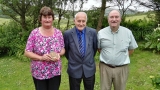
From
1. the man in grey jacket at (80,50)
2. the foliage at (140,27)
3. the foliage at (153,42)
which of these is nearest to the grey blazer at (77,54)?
the man in grey jacket at (80,50)

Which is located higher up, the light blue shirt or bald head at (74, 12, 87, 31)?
bald head at (74, 12, 87, 31)

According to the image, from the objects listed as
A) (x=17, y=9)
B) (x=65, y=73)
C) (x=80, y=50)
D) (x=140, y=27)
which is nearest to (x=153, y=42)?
(x=140, y=27)

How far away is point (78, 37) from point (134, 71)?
4.46 m

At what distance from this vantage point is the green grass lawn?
663cm

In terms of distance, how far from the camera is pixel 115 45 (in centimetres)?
386

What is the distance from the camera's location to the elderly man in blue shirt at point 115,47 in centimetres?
384

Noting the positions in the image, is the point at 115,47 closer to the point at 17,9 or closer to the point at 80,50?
the point at 80,50

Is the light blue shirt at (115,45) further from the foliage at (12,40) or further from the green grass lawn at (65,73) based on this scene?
the foliage at (12,40)

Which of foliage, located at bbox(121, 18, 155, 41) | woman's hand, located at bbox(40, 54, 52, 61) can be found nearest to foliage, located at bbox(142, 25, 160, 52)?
foliage, located at bbox(121, 18, 155, 41)

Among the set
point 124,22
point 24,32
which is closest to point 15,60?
point 24,32

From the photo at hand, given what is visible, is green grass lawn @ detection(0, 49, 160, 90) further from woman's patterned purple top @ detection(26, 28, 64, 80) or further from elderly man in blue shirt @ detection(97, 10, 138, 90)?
woman's patterned purple top @ detection(26, 28, 64, 80)

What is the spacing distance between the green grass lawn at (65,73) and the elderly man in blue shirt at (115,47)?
5.91 ft

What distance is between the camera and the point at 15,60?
9.79m

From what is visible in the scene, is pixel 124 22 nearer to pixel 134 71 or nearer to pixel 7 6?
pixel 134 71
